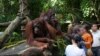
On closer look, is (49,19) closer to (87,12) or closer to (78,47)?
(78,47)

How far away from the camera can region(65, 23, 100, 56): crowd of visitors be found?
6502 mm

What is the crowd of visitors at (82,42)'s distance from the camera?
21.3 feet

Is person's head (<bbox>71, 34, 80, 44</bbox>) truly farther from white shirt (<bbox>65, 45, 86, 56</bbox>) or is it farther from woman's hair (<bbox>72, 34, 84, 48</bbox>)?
white shirt (<bbox>65, 45, 86, 56</bbox>)

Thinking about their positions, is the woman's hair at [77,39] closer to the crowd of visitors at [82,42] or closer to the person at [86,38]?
the crowd of visitors at [82,42]

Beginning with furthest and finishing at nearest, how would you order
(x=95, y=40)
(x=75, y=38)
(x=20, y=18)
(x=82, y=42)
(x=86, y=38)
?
1. (x=20, y=18)
2. (x=95, y=40)
3. (x=86, y=38)
4. (x=82, y=42)
5. (x=75, y=38)

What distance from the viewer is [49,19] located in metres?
6.66

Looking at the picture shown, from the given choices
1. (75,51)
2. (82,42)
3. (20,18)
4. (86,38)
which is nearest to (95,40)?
(86,38)

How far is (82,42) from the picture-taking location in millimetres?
6816

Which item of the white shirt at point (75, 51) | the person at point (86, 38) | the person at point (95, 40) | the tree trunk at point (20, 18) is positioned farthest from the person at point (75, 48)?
the tree trunk at point (20, 18)

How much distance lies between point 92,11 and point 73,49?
31.9 ft

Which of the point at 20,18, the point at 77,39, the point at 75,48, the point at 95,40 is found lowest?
the point at 95,40

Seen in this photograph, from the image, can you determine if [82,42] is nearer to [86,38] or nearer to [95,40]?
[86,38]

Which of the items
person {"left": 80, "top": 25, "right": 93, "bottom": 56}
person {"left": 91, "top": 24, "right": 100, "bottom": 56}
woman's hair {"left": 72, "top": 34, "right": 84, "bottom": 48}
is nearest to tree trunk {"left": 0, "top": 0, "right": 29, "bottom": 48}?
person {"left": 91, "top": 24, "right": 100, "bottom": 56}

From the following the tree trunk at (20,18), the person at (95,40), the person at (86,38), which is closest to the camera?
the person at (86,38)
